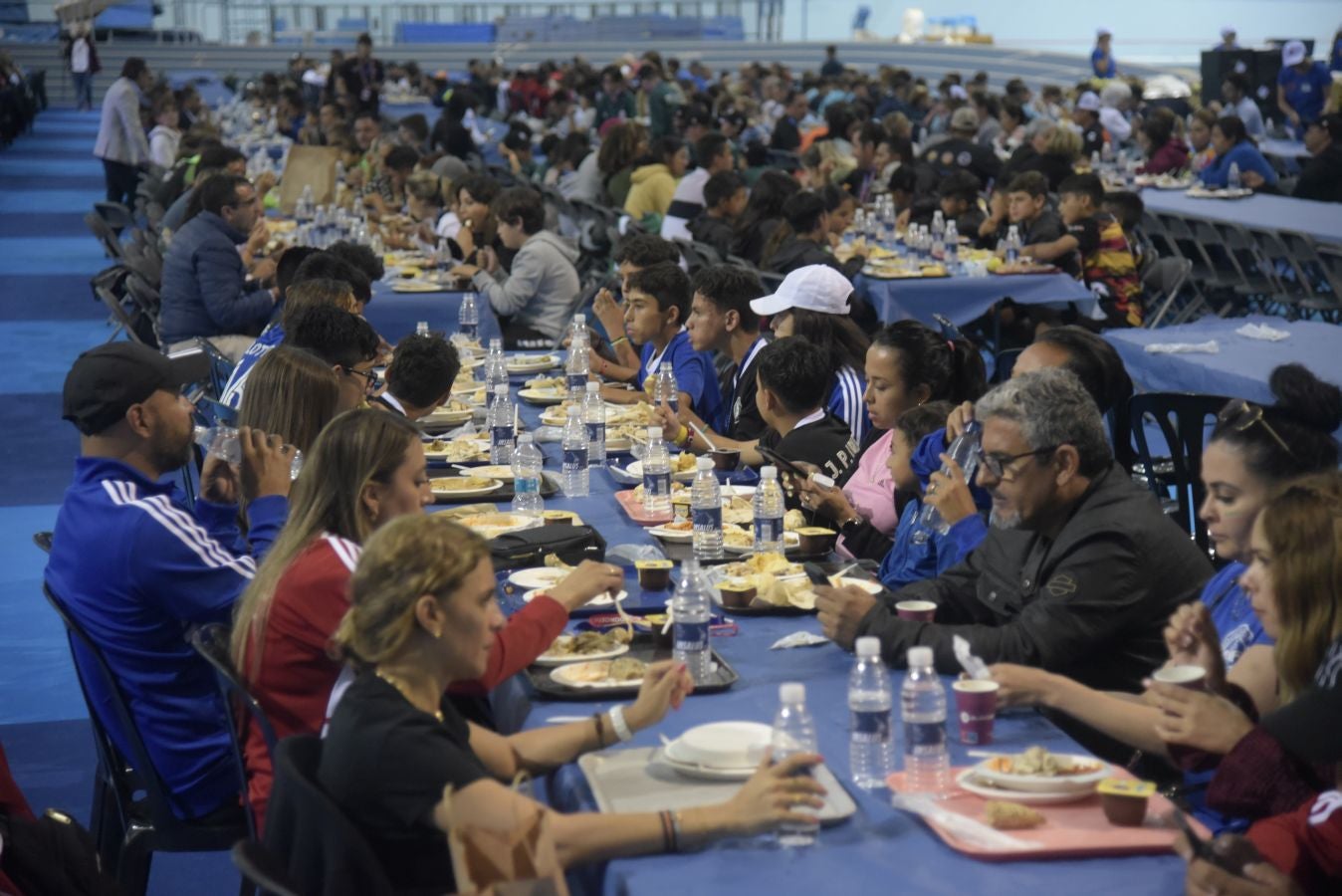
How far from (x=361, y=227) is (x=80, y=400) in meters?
7.07

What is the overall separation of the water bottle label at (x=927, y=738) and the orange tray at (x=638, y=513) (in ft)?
5.72

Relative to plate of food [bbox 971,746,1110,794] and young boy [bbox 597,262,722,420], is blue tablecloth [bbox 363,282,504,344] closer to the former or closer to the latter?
young boy [bbox 597,262,722,420]

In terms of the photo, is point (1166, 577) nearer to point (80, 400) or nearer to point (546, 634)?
point (546, 634)

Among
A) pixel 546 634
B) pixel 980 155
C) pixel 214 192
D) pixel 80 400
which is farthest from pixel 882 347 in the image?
pixel 980 155

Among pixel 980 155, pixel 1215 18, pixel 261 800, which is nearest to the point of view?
pixel 261 800

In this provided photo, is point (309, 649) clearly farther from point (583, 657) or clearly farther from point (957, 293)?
point (957, 293)

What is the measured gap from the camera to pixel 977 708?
257 centimetres

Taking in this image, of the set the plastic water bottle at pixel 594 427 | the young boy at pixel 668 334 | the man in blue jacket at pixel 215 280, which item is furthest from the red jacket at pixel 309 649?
the man in blue jacket at pixel 215 280

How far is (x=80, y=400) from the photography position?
330 centimetres

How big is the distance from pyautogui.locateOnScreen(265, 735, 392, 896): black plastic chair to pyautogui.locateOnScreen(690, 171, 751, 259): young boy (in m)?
7.28

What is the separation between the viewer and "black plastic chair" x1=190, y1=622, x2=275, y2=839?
8.86 ft

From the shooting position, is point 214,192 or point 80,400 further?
point 214,192

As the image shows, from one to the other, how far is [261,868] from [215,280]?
5.88m

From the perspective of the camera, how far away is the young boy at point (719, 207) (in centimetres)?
941
